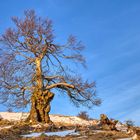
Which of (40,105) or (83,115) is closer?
(40,105)

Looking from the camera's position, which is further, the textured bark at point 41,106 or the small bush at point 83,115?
the small bush at point 83,115

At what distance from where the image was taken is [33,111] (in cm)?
1806

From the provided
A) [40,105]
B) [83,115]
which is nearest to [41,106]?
[40,105]

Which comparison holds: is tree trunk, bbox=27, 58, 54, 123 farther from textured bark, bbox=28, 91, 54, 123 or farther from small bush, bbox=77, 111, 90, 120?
small bush, bbox=77, 111, 90, 120

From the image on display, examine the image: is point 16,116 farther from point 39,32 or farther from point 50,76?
point 39,32

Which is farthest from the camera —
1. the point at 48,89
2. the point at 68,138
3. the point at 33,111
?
the point at 48,89

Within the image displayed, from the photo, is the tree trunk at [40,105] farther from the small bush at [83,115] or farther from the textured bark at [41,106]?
the small bush at [83,115]

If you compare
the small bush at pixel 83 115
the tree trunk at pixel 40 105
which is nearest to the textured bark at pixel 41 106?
the tree trunk at pixel 40 105

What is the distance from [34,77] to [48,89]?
1.04 metres

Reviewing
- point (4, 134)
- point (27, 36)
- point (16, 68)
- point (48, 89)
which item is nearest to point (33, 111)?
point (48, 89)

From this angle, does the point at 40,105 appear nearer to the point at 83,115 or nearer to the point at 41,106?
the point at 41,106

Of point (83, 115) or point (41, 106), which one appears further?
point (83, 115)

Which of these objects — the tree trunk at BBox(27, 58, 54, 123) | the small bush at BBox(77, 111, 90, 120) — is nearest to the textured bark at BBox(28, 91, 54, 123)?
the tree trunk at BBox(27, 58, 54, 123)

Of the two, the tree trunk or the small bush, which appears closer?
the tree trunk
